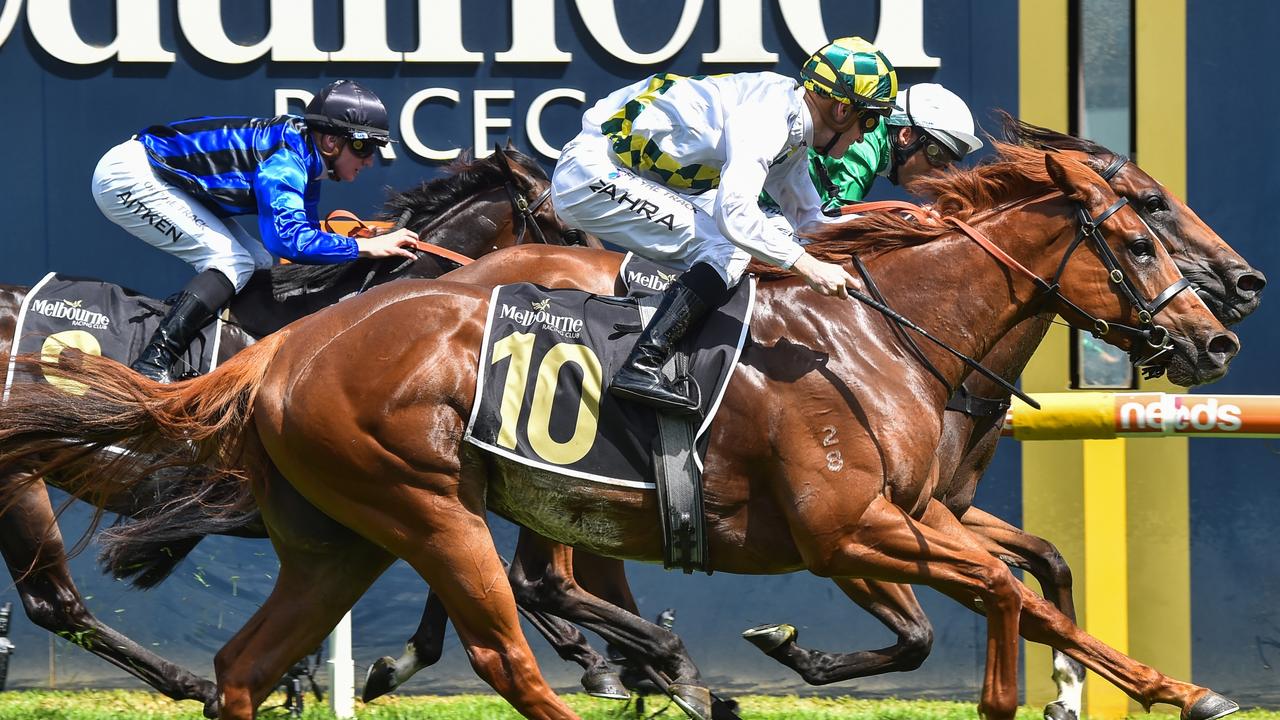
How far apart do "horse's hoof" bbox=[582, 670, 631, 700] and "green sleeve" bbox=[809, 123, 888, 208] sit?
190cm

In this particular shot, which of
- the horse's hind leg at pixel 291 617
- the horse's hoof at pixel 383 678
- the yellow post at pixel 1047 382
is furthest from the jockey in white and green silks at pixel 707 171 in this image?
the yellow post at pixel 1047 382

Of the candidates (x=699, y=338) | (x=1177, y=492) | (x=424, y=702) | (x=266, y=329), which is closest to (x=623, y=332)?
(x=699, y=338)

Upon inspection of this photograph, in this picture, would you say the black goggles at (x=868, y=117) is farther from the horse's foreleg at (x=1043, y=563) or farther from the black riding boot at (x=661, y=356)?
the horse's foreleg at (x=1043, y=563)

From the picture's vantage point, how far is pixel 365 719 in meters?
5.34

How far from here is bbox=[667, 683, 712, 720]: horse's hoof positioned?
4.66 m

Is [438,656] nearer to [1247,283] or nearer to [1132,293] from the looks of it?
[1132,293]

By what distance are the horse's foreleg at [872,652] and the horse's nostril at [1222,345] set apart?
127 cm

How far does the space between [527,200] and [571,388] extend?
2.16 meters

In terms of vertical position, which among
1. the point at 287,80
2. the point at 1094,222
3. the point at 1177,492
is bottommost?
the point at 1177,492

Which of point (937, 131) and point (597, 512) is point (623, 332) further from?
point (937, 131)

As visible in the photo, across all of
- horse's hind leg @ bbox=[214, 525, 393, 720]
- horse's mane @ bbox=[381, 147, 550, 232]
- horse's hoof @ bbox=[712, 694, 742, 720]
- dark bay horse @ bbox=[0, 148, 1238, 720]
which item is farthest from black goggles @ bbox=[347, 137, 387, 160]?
horse's hoof @ bbox=[712, 694, 742, 720]

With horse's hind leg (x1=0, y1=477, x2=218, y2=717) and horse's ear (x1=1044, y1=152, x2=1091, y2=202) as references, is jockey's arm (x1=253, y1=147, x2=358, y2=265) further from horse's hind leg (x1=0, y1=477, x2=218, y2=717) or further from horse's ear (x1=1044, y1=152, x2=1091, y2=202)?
horse's ear (x1=1044, y1=152, x2=1091, y2=202)

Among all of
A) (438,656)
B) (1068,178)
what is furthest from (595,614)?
(1068,178)

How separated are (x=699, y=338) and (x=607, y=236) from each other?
24.8 inches
